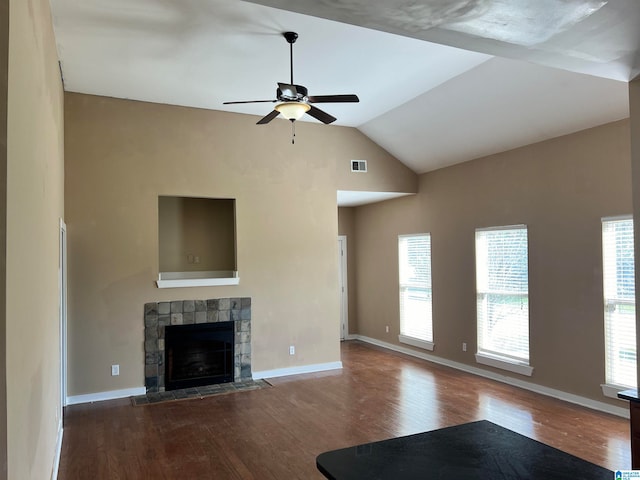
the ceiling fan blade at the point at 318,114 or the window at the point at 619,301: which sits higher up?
the ceiling fan blade at the point at 318,114

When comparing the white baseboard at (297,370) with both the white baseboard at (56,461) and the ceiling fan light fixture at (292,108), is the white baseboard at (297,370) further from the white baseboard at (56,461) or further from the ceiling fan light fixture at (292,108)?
the ceiling fan light fixture at (292,108)

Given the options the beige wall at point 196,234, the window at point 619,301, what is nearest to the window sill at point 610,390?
the window at point 619,301

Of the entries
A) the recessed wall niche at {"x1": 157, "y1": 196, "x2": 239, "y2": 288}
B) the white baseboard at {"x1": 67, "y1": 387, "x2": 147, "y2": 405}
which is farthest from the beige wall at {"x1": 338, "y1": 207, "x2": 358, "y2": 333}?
the white baseboard at {"x1": 67, "y1": 387, "x2": 147, "y2": 405}

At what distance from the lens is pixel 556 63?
9.42 ft

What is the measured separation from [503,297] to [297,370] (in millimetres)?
2960

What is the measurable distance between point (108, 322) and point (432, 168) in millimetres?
4999

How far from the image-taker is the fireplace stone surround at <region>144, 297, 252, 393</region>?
5.92 m

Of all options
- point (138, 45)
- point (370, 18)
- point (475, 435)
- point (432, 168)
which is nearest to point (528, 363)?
point (432, 168)

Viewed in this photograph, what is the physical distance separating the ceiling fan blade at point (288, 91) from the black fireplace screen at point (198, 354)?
3473 mm

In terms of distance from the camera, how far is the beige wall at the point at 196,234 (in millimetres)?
6801

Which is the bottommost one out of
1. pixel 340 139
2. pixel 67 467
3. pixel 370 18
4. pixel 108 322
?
pixel 67 467

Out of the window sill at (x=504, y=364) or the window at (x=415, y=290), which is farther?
the window at (x=415, y=290)

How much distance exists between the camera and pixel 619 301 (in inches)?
190

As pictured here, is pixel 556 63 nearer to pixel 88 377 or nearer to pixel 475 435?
pixel 475 435
